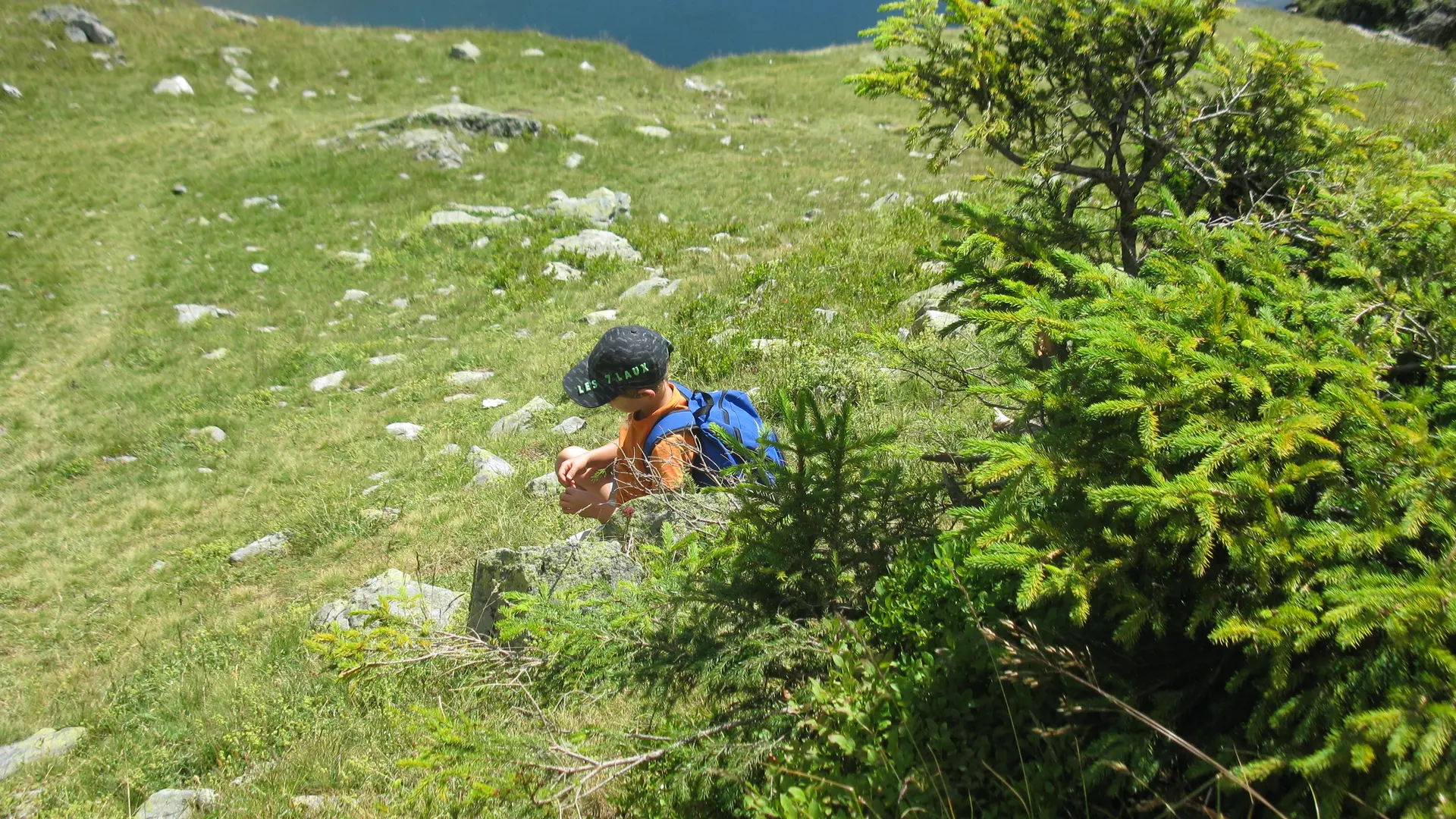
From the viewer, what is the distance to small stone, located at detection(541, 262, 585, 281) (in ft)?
41.8

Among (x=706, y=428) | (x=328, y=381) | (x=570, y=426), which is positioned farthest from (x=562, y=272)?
(x=706, y=428)

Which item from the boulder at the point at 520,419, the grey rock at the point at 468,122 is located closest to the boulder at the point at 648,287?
the boulder at the point at 520,419

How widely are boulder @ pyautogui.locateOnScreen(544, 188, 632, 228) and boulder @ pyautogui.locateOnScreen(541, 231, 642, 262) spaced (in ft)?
3.21

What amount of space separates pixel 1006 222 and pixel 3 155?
25.7 meters

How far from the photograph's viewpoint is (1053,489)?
87.0 inches

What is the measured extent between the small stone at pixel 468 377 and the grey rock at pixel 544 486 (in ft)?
11.4

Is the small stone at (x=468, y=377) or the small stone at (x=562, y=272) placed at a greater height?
the small stone at (x=562, y=272)

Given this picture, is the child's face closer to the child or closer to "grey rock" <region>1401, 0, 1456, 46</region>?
the child

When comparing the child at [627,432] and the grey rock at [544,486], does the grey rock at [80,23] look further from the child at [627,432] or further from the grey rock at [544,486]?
the child at [627,432]

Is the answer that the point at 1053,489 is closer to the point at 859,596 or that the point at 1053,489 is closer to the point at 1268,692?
the point at 1268,692

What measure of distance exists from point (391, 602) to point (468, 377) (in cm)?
529

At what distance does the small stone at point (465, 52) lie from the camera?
2673 centimetres

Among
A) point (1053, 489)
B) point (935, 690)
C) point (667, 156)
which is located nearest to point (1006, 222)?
point (1053, 489)

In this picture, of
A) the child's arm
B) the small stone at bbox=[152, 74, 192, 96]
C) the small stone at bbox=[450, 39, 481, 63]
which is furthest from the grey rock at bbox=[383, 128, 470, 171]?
the child's arm
